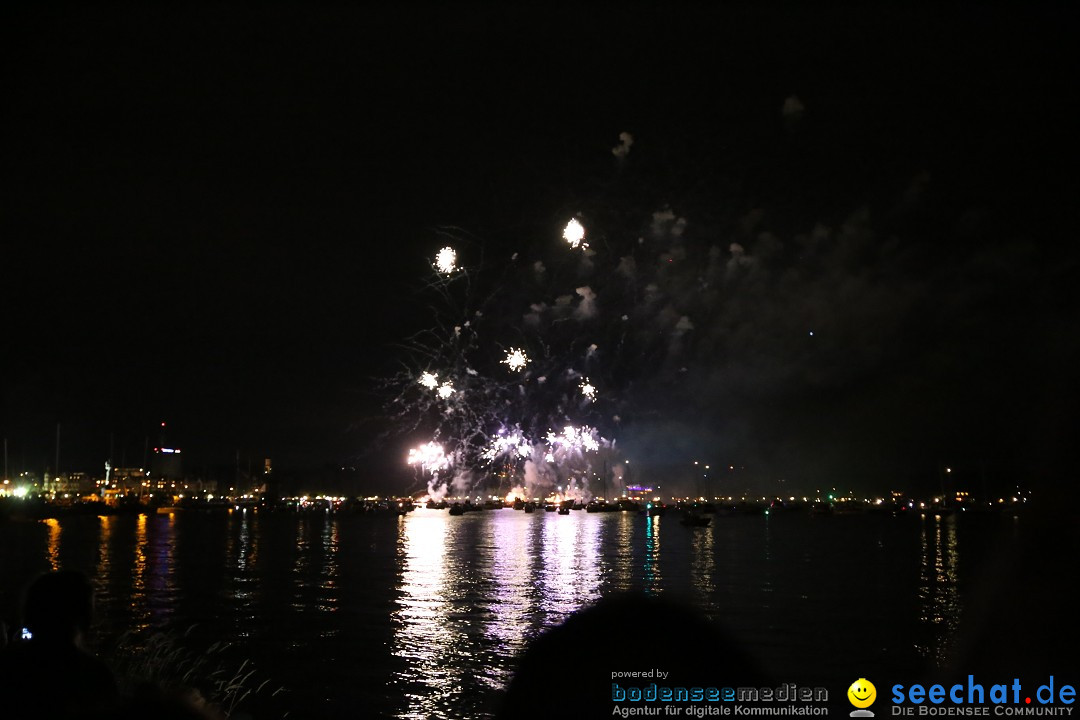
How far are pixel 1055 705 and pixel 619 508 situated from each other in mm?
143148

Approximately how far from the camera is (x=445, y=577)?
111ft

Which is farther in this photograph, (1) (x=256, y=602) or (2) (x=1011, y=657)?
→ (1) (x=256, y=602)

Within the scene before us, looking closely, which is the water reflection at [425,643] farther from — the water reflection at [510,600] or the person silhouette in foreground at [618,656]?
the person silhouette in foreground at [618,656]

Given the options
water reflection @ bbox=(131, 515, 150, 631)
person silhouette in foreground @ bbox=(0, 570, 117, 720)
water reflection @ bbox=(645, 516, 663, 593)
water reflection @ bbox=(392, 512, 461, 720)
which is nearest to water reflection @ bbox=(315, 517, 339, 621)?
water reflection @ bbox=(392, 512, 461, 720)

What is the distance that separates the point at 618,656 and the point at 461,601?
24.6 meters

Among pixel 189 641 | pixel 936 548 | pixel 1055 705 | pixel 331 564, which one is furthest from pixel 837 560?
pixel 1055 705

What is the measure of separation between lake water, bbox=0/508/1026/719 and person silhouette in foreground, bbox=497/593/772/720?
264 inches

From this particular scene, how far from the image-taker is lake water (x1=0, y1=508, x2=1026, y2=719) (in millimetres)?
16562

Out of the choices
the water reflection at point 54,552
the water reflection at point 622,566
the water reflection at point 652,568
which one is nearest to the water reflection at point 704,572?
the water reflection at point 652,568

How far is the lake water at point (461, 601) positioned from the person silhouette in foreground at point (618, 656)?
22.0 ft

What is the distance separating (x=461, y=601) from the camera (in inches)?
1024

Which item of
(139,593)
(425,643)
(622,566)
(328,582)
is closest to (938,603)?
(622,566)

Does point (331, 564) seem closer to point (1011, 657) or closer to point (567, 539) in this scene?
point (567, 539)

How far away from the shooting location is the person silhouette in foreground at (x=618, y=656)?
220 cm
